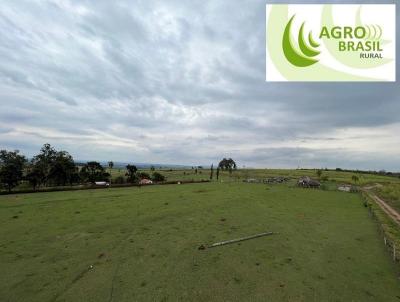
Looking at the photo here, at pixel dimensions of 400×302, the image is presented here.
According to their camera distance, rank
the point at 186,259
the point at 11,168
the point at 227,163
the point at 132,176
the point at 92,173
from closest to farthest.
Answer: the point at 186,259 → the point at 11,168 → the point at 132,176 → the point at 92,173 → the point at 227,163

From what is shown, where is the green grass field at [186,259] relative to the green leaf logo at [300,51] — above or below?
below

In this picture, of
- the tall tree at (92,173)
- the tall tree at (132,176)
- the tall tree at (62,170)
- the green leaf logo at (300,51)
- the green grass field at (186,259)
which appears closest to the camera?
the green grass field at (186,259)

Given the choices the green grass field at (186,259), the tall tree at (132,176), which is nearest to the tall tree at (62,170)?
the tall tree at (132,176)

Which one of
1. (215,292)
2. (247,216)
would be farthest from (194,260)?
(247,216)

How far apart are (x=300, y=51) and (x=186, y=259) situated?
41.0ft

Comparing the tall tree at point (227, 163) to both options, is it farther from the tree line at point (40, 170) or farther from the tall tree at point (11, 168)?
the tall tree at point (11, 168)

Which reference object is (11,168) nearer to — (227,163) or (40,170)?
(40,170)

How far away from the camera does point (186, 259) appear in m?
8.58

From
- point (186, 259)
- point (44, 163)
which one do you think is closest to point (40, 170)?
point (44, 163)

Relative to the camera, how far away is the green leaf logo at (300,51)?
47.2 ft

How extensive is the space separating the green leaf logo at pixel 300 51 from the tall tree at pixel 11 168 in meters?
38.7

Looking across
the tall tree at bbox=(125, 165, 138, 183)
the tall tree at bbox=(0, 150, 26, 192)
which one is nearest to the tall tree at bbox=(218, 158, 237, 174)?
the tall tree at bbox=(125, 165, 138, 183)

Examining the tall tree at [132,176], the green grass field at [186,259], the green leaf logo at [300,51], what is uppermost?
the green leaf logo at [300,51]

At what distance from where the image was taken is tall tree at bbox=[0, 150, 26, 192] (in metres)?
36.1
